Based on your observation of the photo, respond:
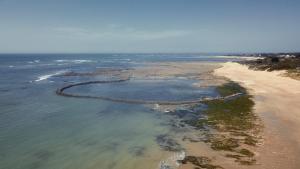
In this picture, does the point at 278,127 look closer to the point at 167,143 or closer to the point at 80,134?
the point at 167,143

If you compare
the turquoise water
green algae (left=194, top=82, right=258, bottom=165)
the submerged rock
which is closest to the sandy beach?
green algae (left=194, top=82, right=258, bottom=165)

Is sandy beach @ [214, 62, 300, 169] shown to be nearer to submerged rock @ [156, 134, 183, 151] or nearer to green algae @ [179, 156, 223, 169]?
green algae @ [179, 156, 223, 169]

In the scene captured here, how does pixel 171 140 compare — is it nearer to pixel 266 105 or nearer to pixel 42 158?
pixel 42 158

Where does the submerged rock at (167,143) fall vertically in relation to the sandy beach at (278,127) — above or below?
below

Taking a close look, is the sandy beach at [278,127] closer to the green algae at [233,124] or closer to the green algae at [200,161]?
the green algae at [233,124]

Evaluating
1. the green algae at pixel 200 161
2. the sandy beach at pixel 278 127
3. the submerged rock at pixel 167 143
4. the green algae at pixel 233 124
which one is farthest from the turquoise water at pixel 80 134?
the sandy beach at pixel 278 127

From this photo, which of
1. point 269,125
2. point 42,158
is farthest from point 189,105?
point 42,158

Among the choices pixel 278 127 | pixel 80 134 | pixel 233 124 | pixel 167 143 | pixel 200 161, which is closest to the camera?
pixel 200 161

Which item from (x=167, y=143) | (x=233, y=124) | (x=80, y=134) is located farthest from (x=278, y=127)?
(x=80, y=134)

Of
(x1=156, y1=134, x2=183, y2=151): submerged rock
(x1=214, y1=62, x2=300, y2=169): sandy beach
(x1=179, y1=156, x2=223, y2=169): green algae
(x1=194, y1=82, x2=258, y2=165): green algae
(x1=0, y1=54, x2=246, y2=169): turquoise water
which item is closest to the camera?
(x1=179, y1=156, x2=223, y2=169): green algae

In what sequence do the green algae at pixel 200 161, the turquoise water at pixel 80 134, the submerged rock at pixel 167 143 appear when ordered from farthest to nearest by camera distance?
the submerged rock at pixel 167 143 → the turquoise water at pixel 80 134 → the green algae at pixel 200 161

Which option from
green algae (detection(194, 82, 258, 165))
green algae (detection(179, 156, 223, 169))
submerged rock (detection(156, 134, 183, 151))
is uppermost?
green algae (detection(194, 82, 258, 165))
